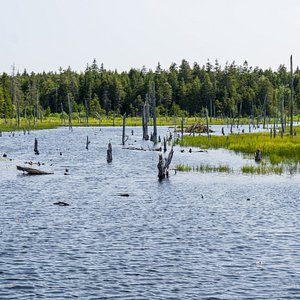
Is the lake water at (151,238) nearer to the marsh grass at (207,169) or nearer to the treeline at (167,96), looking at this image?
the marsh grass at (207,169)

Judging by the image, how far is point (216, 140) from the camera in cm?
7306

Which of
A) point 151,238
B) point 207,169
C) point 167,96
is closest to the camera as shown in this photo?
point 151,238

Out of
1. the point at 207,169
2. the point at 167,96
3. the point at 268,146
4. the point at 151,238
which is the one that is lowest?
the point at 151,238

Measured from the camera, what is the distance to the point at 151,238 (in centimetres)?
2255

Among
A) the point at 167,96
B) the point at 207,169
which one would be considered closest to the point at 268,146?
the point at 207,169

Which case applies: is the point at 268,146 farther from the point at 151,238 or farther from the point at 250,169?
the point at 151,238

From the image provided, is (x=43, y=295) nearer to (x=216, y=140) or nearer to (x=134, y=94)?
(x=216, y=140)

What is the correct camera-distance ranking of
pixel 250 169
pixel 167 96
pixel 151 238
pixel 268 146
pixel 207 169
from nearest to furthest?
pixel 151 238, pixel 250 169, pixel 207 169, pixel 268 146, pixel 167 96

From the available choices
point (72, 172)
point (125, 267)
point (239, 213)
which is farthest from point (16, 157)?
point (125, 267)

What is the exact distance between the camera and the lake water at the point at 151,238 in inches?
656

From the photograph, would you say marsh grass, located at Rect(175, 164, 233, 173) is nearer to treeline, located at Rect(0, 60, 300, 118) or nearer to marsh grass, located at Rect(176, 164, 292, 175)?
marsh grass, located at Rect(176, 164, 292, 175)

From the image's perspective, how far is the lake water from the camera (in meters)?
16.7

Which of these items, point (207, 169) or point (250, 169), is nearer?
point (250, 169)

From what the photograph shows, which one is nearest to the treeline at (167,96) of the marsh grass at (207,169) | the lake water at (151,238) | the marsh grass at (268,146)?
the marsh grass at (268,146)
